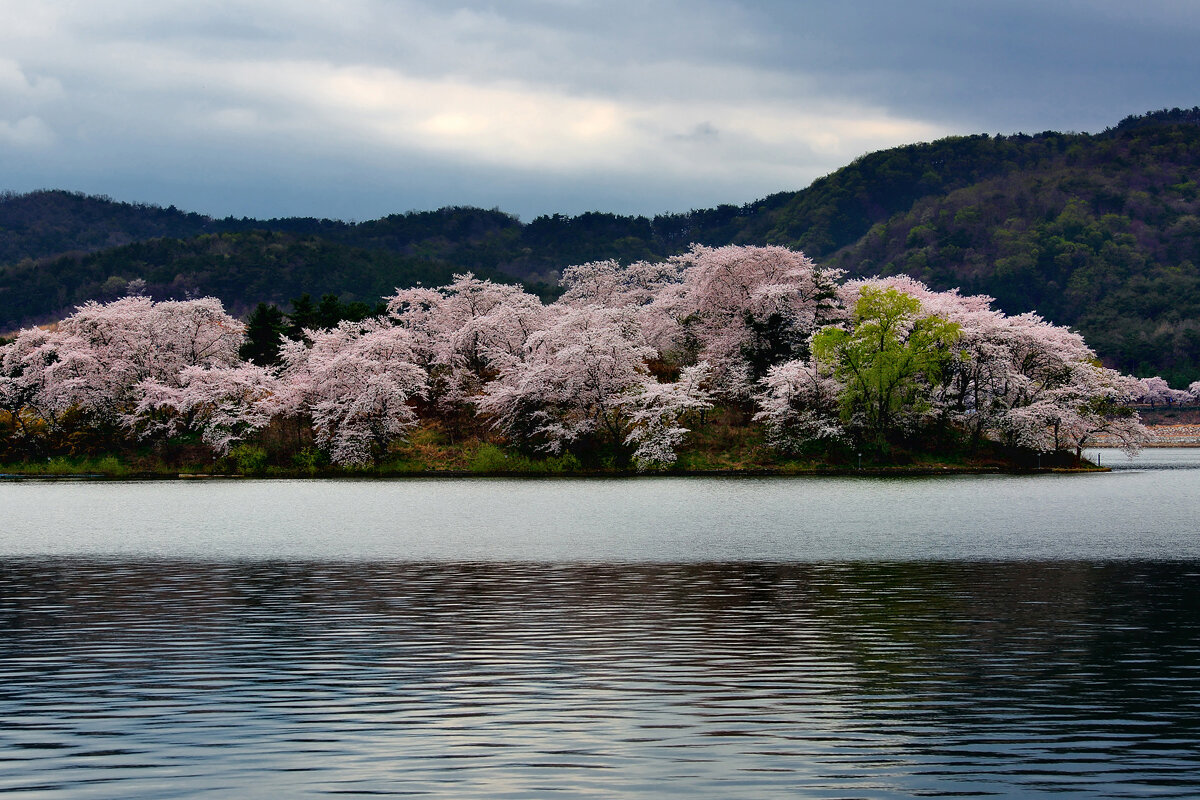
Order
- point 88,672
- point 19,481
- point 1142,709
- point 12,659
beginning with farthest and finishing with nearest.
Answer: point 19,481 → point 12,659 → point 88,672 → point 1142,709

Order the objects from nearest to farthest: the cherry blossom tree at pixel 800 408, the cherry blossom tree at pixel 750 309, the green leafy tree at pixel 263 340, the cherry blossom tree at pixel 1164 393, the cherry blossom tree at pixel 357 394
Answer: the cherry blossom tree at pixel 800 408 < the cherry blossom tree at pixel 357 394 < the cherry blossom tree at pixel 750 309 < the green leafy tree at pixel 263 340 < the cherry blossom tree at pixel 1164 393

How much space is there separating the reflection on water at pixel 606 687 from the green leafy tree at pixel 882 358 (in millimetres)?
50948

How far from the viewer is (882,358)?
76500 mm

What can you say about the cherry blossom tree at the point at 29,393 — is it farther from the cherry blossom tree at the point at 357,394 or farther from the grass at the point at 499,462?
the cherry blossom tree at the point at 357,394

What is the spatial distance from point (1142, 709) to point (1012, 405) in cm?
7104

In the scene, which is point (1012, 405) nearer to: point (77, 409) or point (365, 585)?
point (365, 585)

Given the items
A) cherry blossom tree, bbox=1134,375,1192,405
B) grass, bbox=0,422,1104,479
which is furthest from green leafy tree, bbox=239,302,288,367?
cherry blossom tree, bbox=1134,375,1192,405

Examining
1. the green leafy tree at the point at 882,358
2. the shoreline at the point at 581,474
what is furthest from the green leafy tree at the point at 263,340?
the green leafy tree at the point at 882,358

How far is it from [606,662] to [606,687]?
1831 mm

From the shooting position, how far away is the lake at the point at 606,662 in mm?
11352

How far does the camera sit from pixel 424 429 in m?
85.9

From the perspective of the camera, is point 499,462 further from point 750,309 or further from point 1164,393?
point 1164,393

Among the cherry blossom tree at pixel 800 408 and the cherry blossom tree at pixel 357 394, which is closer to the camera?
the cherry blossom tree at pixel 800 408

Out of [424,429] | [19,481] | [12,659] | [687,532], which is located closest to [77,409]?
[19,481]
